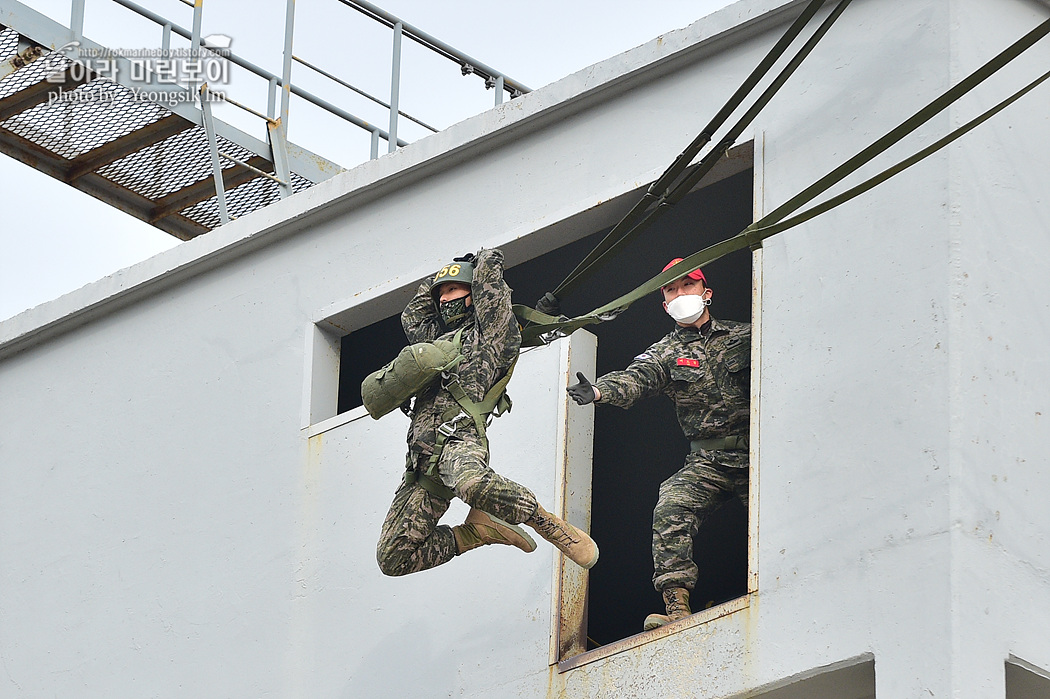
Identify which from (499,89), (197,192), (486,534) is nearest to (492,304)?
(486,534)

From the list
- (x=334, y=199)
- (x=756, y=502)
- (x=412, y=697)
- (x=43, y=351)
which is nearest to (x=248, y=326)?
(x=334, y=199)

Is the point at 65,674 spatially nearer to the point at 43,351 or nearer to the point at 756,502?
the point at 43,351

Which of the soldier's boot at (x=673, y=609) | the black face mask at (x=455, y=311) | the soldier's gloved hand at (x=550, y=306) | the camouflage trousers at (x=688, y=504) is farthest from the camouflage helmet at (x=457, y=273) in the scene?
the soldier's boot at (x=673, y=609)

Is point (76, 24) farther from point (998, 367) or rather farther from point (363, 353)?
point (998, 367)

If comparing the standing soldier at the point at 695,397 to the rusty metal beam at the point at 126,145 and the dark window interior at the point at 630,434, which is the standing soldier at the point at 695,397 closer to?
the dark window interior at the point at 630,434

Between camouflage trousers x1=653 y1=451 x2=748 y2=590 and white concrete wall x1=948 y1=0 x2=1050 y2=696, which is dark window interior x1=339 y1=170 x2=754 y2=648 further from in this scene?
white concrete wall x1=948 y1=0 x2=1050 y2=696

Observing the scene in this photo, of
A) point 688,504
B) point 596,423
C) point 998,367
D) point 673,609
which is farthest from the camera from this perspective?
point 596,423

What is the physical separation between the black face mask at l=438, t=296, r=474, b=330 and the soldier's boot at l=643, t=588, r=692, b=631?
1871 mm

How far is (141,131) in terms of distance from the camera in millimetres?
16000

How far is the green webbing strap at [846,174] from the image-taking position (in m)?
9.20

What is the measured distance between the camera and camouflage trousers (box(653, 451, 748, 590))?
1062 cm

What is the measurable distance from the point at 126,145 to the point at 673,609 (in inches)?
300

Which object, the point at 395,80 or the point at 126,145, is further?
the point at 395,80

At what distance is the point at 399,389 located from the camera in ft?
33.7
